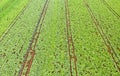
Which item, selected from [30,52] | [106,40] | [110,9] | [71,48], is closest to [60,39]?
[71,48]

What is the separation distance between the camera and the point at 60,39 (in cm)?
1005

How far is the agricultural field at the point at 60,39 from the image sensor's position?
790cm

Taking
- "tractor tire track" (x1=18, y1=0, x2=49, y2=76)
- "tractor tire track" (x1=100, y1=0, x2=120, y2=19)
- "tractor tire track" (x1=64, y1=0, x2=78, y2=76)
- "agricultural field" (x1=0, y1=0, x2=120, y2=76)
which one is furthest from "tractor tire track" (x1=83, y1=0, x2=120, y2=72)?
"tractor tire track" (x1=18, y1=0, x2=49, y2=76)

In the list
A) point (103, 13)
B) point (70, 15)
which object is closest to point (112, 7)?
point (103, 13)

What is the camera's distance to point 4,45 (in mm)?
9602

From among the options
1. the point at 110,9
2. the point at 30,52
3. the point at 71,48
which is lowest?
the point at 110,9

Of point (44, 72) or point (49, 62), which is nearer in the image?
point (44, 72)

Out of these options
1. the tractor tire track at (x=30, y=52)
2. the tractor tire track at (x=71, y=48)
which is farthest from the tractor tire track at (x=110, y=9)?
the tractor tire track at (x=30, y=52)

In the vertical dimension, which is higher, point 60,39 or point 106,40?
point 60,39

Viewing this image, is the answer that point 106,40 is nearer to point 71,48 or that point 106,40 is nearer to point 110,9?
point 71,48

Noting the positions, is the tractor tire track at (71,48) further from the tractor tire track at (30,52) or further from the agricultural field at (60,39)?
the tractor tire track at (30,52)

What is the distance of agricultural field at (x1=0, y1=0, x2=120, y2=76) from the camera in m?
7.90

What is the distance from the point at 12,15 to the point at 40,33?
3.63 meters

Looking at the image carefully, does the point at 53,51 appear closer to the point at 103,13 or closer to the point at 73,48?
the point at 73,48
